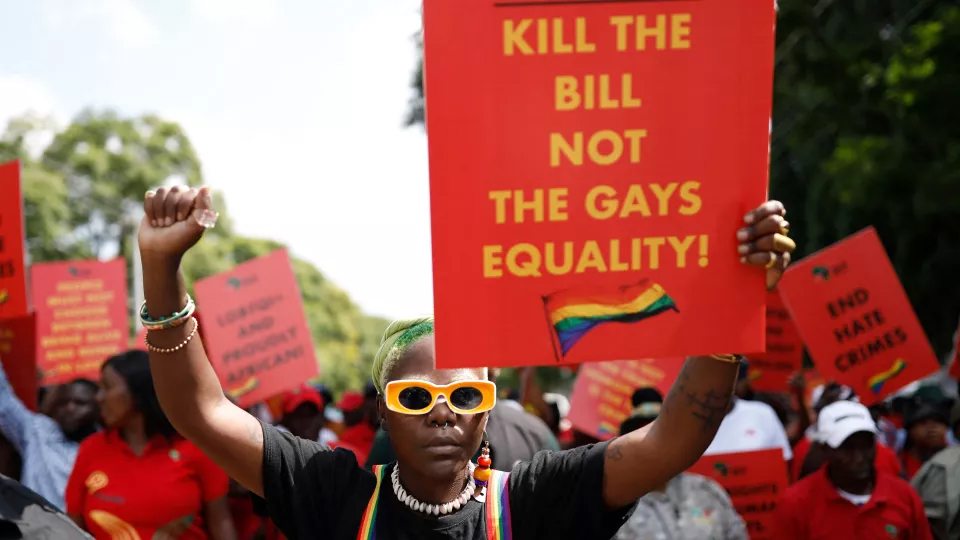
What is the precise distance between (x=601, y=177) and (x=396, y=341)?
67cm

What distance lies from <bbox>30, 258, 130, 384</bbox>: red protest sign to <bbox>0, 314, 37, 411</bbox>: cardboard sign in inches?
113

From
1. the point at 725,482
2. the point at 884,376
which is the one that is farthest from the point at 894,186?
the point at 725,482

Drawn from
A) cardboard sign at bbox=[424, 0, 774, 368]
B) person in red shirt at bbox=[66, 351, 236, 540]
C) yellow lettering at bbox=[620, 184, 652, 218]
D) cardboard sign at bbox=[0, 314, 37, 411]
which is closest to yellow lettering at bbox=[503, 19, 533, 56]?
cardboard sign at bbox=[424, 0, 774, 368]

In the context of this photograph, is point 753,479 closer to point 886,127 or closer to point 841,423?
point 841,423

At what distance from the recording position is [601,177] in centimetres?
252

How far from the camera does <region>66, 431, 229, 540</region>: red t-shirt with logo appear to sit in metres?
4.70

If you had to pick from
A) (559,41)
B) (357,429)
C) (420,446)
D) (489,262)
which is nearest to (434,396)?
(420,446)

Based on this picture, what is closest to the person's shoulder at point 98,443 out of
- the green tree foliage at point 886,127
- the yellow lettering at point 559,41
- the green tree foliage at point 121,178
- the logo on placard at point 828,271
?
the yellow lettering at point 559,41

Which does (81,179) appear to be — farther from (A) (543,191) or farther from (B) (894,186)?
(A) (543,191)

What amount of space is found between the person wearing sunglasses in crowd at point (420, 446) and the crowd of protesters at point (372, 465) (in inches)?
26.5

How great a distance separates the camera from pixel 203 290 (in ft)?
26.6

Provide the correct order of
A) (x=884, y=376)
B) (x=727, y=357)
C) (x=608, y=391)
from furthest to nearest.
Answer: (x=884, y=376), (x=608, y=391), (x=727, y=357)

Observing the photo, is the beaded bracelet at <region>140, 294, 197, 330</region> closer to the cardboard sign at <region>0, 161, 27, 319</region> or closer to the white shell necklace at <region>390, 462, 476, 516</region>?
the white shell necklace at <region>390, 462, 476, 516</region>

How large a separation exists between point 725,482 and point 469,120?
3.98 metres
